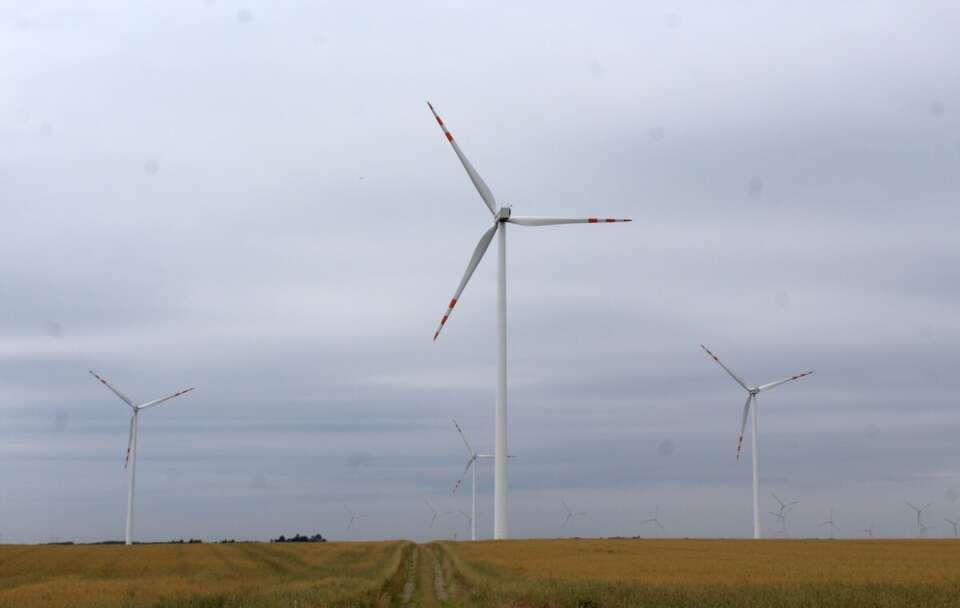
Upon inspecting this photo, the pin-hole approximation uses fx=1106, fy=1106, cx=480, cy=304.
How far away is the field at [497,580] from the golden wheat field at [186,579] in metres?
0.08

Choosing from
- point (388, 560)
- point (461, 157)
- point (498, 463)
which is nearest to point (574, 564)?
point (388, 560)

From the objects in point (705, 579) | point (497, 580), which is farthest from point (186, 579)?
point (705, 579)

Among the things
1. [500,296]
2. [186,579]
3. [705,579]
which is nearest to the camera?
[705,579]

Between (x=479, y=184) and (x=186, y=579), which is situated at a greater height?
(x=479, y=184)

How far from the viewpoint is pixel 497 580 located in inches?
1746

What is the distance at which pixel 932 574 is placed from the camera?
153 ft

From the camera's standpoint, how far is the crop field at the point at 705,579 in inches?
1248

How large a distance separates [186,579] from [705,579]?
2324 centimetres

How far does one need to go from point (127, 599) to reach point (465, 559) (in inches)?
1224

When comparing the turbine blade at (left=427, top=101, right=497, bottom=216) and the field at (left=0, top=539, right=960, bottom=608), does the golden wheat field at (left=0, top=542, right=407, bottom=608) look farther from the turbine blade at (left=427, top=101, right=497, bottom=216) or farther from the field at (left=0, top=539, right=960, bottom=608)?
the turbine blade at (left=427, top=101, right=497, bottom=216)

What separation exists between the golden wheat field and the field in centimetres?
8

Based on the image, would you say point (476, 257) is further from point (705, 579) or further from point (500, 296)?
point (705, 579)

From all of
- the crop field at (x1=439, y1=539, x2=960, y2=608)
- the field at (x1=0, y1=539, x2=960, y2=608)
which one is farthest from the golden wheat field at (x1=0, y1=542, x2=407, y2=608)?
the crop field at (x1=439, y1=539, x2=960, y2=608)

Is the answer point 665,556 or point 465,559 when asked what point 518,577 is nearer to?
point 465,559
